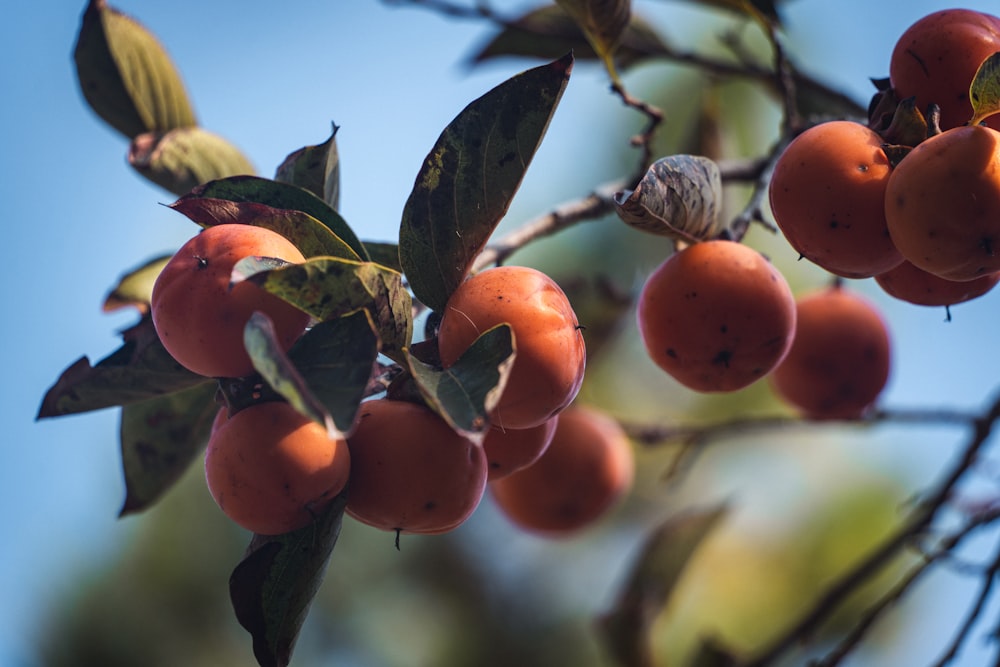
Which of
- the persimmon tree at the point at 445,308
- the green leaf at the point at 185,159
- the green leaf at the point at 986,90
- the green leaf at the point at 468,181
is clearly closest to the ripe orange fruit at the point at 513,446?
the persimmon tree at the point at 445,308

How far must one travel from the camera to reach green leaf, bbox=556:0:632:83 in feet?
5.22

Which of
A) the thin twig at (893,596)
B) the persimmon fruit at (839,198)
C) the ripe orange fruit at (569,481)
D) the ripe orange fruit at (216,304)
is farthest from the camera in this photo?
the ripe orange fruit at (569,481)

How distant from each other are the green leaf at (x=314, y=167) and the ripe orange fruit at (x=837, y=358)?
3.40 ft

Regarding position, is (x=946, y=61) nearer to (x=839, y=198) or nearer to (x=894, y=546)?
(x=839, y=198)

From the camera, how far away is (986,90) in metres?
1.12

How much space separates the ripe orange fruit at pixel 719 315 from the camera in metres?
1.29

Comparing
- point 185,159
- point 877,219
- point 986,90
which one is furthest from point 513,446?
point 185,159

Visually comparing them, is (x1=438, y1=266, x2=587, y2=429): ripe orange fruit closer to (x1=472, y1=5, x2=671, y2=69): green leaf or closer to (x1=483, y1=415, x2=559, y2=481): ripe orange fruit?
(x1=483, y1=415, x2=559, y2=481): ripe orange fruit

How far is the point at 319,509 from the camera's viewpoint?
1.10 meters

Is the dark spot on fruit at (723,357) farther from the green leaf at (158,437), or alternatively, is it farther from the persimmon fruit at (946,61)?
the green leaf at (158,437)

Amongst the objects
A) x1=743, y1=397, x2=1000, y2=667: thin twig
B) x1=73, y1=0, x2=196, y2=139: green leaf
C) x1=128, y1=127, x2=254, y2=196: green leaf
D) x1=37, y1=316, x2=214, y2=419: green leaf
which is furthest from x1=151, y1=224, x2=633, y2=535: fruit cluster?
x1=743, y1=397, x2=1000, y2=667: thin twig

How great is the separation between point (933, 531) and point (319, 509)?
55.4 inches

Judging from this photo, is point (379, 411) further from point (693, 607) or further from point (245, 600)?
point (693, 607)

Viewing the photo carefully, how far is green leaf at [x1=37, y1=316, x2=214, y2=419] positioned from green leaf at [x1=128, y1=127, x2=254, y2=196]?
486 millimetres
